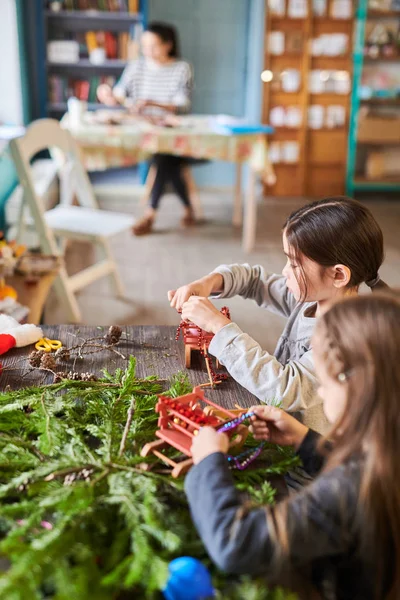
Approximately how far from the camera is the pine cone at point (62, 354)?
128 centimetres

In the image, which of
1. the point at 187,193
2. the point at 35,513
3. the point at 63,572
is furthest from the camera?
the point at 187,193

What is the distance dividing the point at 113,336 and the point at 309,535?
74 cm

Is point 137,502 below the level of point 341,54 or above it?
below

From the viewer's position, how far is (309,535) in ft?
2.38

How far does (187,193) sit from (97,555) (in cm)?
440

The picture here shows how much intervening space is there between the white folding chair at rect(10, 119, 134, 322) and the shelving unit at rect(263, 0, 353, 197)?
2960 millimetres

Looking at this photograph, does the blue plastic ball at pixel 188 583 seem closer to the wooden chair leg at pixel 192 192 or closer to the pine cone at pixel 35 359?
the pine cone at pixel 35 359

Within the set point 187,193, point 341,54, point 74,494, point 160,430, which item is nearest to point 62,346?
point 160,430

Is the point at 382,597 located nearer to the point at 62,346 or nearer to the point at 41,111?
the point at 62,346

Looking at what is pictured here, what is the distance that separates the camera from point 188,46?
5.75 m

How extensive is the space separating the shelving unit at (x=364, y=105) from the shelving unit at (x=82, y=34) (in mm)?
1943

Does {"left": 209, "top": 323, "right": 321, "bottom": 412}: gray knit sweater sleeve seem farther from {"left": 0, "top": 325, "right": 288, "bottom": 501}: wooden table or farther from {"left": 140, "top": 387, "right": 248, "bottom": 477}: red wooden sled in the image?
{"left": 140, "top": 387, "right": 248, "bottom": 477}: red wooden sled

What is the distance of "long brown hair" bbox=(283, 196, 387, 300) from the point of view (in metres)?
1.27

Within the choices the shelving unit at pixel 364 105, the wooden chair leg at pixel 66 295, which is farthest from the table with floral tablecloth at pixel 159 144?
the shelving unit at pixel 364 105
